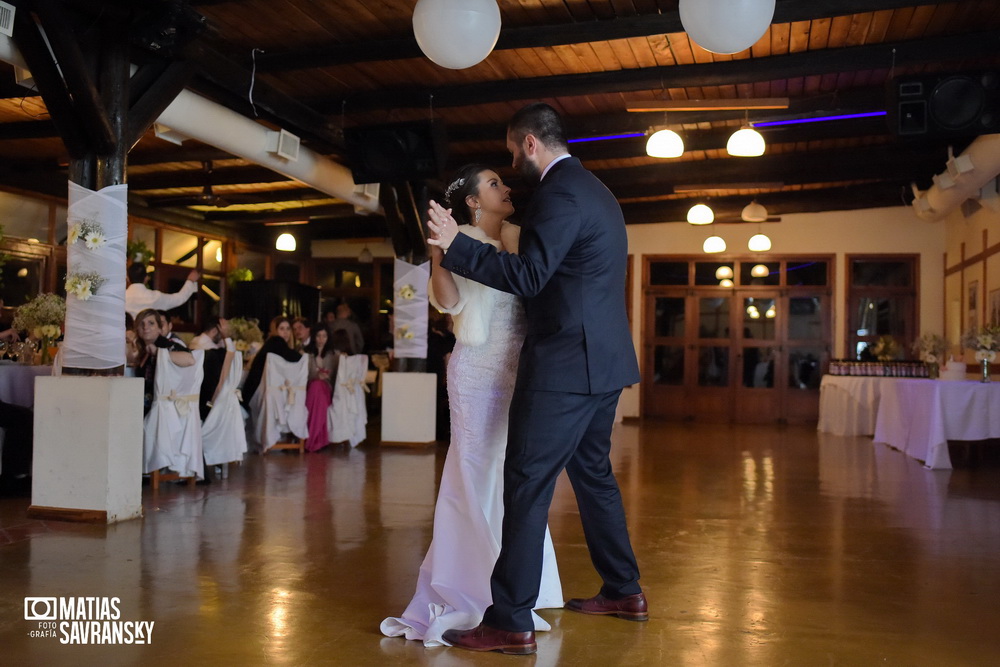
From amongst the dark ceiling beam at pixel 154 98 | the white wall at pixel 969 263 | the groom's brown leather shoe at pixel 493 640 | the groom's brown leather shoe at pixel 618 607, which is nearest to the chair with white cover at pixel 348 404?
the dark ceiling beam at pixel 154 98

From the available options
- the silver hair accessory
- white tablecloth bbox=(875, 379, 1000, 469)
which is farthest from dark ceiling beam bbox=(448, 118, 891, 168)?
the silver hair accessory

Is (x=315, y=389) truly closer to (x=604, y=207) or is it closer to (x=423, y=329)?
(x=423, y=329)

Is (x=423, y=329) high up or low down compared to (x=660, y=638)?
up

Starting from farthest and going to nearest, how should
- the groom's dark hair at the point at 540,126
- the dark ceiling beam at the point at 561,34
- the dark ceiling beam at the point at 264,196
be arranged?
1. the dark ceiling beam at the point at 264,196
2. the dark ceiling beam at the point at 561,34
3. the groom's dark hair at the point at 540,126

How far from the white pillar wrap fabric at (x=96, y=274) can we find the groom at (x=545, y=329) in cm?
292

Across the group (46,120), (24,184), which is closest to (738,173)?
(46,120)

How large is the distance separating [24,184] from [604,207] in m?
9.74

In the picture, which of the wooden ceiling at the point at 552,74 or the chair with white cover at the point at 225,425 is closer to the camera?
the wooden ceiling at the point at 552,74

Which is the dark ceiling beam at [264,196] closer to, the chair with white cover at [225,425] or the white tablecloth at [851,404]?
the chair with white cover at [225,425]

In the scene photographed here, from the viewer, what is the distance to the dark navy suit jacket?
8.27 ft

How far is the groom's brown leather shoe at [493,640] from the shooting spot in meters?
2.56

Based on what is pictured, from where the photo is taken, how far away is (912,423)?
855cm

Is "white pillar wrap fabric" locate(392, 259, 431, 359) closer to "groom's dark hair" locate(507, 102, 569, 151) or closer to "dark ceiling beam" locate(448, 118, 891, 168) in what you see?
"dark ceiling beam" locate(448, 118, 891, 168)

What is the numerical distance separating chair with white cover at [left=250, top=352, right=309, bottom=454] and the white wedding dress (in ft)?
17.2
